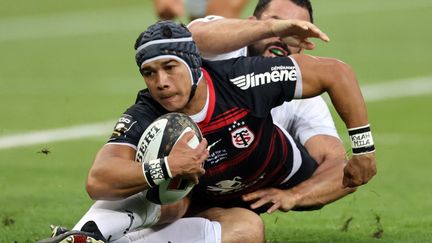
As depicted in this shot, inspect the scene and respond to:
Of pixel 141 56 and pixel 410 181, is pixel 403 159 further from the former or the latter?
pixel 141 56

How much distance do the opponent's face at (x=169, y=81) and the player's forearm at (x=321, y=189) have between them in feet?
4.36

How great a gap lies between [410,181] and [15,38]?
36.5ft

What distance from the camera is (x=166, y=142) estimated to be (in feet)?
25.6

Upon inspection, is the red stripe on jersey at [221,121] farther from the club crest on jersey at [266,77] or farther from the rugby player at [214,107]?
the club crest on jersey at [266,77]

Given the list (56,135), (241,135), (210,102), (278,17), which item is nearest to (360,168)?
(241,135)

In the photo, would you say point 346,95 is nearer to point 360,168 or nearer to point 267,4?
point 360,168

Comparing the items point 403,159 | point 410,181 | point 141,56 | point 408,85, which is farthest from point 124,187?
point 408,85

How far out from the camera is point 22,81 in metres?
18.0

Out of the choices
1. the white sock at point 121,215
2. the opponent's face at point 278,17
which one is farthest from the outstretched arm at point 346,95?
the white sock at point 121,215

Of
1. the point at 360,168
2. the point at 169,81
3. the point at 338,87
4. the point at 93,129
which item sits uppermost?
the point at 169,81

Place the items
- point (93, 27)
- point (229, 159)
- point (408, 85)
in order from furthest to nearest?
point (93, 27) → point (408, 85) → point (229, 159)

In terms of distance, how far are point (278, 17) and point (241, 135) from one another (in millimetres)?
1806

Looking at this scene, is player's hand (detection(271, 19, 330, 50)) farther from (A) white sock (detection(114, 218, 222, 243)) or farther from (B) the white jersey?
(A) white sock (detection(114, 218, 222, 243))

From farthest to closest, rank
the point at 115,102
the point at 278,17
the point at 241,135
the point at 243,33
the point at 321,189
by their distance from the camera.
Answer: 1. the point at 115,102
2. the point at 278,17
3. the point at 321,189
4. the point at 243,33
5. the point at 241,135
